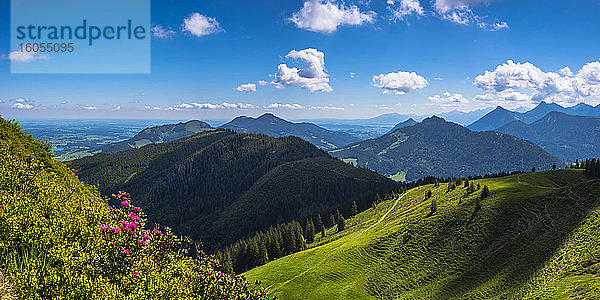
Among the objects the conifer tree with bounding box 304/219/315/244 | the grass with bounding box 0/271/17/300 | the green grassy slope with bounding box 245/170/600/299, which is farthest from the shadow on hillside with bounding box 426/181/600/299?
the conifer tree with bounding box 304/219/315/244

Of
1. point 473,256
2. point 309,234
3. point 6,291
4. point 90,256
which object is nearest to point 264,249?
point 309,234

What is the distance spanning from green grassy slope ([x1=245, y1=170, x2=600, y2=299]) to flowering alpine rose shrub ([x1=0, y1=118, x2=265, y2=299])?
2275 inches

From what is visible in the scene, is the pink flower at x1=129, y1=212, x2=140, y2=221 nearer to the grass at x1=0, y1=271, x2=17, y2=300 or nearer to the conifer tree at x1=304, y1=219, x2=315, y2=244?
the grass at x1=0, y1=271, x2=17, y2=300

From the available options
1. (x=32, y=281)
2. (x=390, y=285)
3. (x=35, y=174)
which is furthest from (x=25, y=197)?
(x=390, y=285)

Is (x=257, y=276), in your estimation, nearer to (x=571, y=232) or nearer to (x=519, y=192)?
(x=571, y=232)

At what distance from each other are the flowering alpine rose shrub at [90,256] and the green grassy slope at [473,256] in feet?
190

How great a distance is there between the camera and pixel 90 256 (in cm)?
2286

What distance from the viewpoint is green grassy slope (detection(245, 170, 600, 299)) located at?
63.1 metres

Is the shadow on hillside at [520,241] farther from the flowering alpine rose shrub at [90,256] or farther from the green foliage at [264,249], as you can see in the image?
the green foliage at [264,249]

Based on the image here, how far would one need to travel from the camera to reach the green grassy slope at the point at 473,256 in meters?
63.1

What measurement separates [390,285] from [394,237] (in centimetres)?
2662

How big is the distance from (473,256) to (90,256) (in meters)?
104

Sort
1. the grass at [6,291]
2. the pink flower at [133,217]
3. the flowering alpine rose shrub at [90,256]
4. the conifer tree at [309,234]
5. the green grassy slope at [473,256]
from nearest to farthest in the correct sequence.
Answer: the grass at [6,291]
the flowering alpine rose shrub at [90,256]
the pink flower at [133,217]
the green grassy slope at [473,256]
the conifer tree at [309,234]

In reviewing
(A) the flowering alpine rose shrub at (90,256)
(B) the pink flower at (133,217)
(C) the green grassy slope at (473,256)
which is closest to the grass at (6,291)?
(A) the flowering alpine rose shrub at (90,256)
